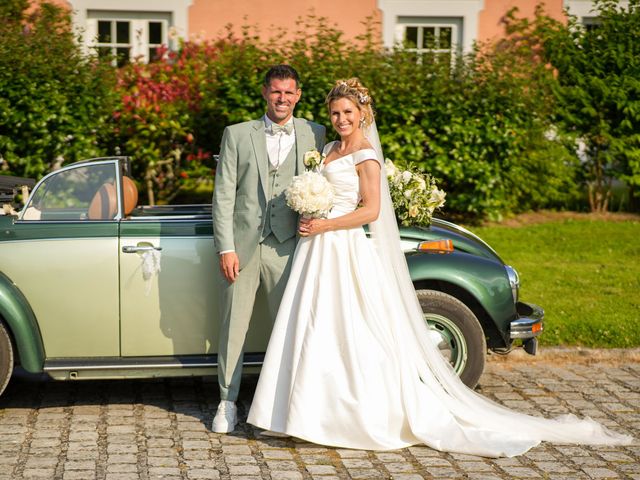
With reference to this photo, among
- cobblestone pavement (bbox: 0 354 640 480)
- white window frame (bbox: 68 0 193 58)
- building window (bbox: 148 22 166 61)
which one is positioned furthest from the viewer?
building window (bbox: 148 22 166 61)

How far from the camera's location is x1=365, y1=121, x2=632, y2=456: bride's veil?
18.0 ft

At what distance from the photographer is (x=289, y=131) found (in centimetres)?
587

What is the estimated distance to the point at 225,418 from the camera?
18.7 feet

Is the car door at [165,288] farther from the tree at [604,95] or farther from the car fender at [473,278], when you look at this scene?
the tree at [604,95]

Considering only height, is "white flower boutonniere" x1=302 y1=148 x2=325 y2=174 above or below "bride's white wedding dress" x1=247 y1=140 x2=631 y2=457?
above

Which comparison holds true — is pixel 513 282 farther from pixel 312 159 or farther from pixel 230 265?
pixel 230 265

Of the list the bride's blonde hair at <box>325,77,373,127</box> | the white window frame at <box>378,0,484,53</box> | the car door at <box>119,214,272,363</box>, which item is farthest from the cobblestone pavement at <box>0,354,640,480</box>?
the white window frame at <box>378,0,484,53</box>

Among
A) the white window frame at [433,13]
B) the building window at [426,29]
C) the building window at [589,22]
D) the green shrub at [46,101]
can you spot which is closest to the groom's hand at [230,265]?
the green shrub at [46,101]

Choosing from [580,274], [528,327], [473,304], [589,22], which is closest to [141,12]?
[589,22]

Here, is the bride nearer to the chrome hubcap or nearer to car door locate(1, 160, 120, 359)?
the chrome hubcap

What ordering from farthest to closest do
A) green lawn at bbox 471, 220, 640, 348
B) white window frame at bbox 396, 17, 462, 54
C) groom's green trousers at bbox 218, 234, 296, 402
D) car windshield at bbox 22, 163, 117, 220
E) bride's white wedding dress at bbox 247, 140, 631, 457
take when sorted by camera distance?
1. white window frame at bbox 396, 17, 462, 54
2. green lawn at bbox 471, 220, 640, 348
3. car windshield at bbox 22, 163, 117, 220
4. groom's green trousers at bbox 218, 234, 296, 402
5. bride's white wedding dress at bbox 247, 140, 631, 457

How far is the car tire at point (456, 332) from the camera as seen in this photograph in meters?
6.11

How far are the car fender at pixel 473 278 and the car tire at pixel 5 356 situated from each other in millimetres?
2464

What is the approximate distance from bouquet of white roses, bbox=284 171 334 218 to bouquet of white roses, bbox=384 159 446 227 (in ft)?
2.59
